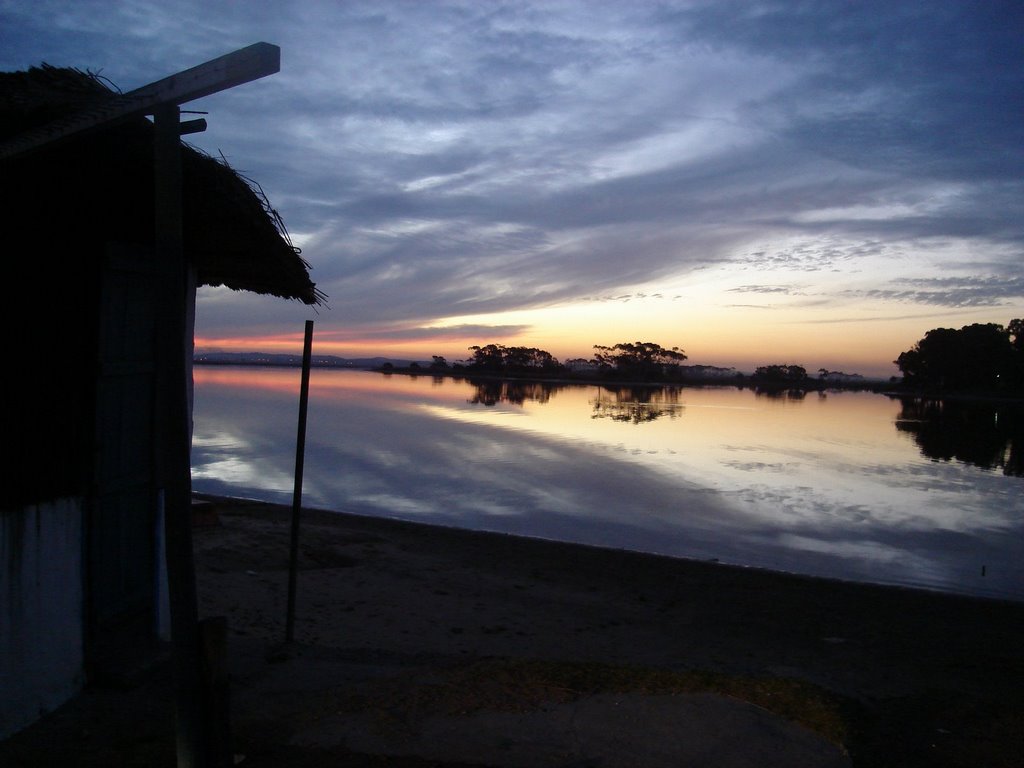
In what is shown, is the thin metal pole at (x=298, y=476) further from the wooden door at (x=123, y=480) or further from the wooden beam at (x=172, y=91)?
the wooden beam at (x=172, y=91)

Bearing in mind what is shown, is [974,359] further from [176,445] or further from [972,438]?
[176,445]

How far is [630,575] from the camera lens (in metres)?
9.28

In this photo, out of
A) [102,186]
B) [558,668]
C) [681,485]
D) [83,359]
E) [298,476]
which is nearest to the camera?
[102,186]

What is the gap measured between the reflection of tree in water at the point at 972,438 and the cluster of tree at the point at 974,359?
98.6ft

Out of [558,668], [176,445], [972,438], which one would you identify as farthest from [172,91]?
[972,438]

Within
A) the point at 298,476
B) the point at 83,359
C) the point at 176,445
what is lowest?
the point at 298,476

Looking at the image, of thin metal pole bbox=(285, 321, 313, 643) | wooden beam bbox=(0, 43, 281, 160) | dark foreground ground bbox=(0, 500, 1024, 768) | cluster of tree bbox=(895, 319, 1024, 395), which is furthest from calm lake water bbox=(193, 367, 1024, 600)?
cluster of tree bbox=(895, 319, 1024, 395)

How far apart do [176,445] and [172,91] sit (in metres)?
1.36

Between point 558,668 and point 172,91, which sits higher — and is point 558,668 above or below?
below

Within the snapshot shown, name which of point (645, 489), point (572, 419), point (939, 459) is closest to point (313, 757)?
point (645, 489)

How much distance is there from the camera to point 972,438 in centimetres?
3291

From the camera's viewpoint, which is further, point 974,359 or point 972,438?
point 974,359

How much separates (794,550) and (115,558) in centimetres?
1023

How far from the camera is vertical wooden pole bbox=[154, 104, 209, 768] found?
2.81 metres
